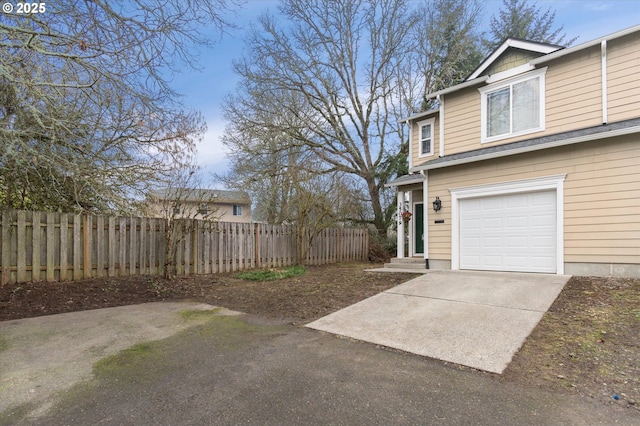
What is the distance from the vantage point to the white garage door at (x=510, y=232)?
7.65 metres

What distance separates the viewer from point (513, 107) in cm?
891

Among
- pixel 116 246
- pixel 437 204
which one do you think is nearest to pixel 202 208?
pixel 116 246

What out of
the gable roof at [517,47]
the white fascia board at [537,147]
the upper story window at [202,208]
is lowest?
the upper story window at [202,208]

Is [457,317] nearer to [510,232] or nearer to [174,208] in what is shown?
[510,232]

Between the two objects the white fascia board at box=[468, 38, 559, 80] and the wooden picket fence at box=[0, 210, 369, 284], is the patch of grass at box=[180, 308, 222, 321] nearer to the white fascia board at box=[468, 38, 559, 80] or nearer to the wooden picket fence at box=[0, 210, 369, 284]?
the wooden picket fence at box=[0, 210, 369, 284]

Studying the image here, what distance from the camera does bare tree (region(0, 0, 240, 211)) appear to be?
15.8 ft

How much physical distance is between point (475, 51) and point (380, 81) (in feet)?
18.5

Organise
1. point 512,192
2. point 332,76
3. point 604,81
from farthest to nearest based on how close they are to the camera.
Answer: point 332,76 → point 512,192 → point 604,81

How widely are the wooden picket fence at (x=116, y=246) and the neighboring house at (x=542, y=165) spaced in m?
5.59

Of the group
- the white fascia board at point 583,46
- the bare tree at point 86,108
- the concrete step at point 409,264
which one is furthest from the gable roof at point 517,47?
the bare tree at point 86,108

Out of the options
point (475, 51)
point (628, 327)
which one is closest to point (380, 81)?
point (475, 51)

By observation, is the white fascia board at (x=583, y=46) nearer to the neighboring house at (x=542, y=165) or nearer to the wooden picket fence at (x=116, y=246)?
the neighboring house at (x=542, y=165)

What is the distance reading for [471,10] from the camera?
58.2 ft

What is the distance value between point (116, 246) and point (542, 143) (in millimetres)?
9967
